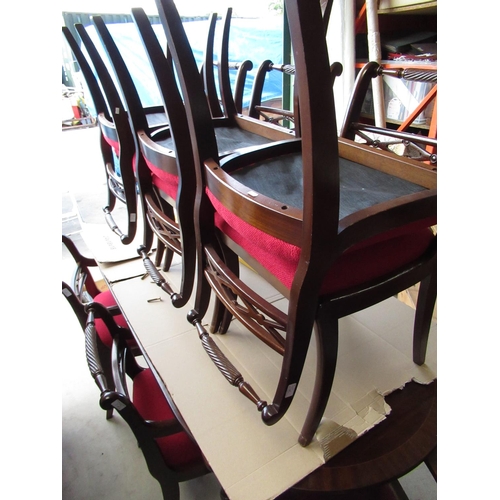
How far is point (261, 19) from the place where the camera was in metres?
2.55

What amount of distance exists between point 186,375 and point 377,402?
1.48ft

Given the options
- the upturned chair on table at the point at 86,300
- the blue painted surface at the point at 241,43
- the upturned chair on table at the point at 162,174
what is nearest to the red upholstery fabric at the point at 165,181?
the upturned chair on table at the point at 162,174

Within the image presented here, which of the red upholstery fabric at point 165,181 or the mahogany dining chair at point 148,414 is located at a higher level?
the red upholstery fabric at point 165,181

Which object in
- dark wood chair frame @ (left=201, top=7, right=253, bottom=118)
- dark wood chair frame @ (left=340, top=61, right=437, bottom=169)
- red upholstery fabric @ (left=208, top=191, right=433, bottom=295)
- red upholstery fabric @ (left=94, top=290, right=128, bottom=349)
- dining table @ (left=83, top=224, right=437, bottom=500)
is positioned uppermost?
dark wood chair frame @ (left=201, top=7, right=253, bottom=118)

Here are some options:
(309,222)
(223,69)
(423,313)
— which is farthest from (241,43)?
(309,222)

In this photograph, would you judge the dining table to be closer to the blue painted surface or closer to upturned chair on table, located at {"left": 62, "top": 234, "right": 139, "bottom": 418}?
upturned chair on table, located at {"left": 62, "top": 234, "right": 139, "bottom": 418}

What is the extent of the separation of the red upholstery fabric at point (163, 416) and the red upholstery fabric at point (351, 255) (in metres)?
0.55

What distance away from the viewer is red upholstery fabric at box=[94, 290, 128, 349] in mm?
1235

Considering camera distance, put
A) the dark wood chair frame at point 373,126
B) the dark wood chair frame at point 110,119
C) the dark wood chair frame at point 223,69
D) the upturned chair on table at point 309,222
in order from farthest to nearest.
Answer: the dark wood chair frame at point 223,69
the dark wood chair frame at point 110,119
the dark wood chair frame at point 373,126
the upturned chair on table at point 309,222

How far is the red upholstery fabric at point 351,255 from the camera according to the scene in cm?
55

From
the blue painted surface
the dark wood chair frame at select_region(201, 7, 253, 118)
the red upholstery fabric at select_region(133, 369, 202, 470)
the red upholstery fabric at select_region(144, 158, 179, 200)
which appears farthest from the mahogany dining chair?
the blue painted surface

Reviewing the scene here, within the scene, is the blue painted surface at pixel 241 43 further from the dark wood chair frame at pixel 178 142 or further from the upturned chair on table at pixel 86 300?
the upturned chair on table at pixel 86 300

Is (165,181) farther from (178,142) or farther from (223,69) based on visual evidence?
(223,69)
